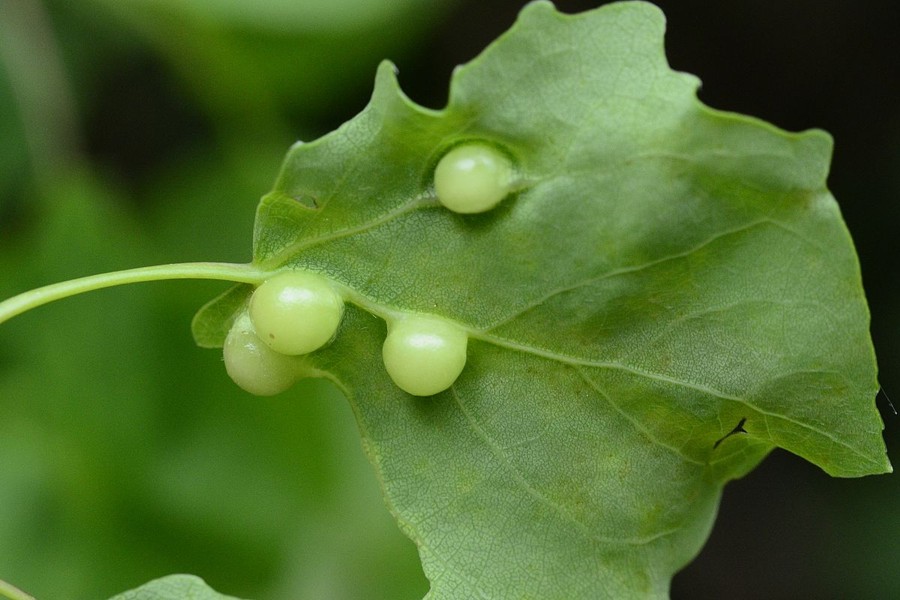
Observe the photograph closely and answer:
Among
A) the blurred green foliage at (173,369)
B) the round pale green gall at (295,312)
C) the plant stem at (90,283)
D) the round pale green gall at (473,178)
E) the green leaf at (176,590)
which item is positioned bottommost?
the blurred green foliage at (173,369)

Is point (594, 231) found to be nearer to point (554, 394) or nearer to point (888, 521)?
point (554, 394)

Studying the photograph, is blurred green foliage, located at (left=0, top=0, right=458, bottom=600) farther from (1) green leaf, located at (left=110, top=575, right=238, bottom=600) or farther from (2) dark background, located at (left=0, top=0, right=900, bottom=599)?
(1) green leaf, located at (left=110, top=575, right=238, bottom=600)

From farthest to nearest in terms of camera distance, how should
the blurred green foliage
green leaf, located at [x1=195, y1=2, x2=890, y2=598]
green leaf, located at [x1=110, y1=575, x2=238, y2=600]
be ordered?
the blurred green foliage
green leaf, located at [x1=110, y1=575, x2=238, y2=600]
green leaf, located at [x1=195, y1=2, x2=890, y2=598]

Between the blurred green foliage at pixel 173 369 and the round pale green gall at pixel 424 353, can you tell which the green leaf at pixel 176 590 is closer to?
the round pale green gall at pixel 424 353

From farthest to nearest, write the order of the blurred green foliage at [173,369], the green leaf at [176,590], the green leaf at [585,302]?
the blurred green foliage at [173,369], the green leaf at [176,590], the green leaf at [585,302]

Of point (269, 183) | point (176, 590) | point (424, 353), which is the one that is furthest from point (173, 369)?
point (424, 353)

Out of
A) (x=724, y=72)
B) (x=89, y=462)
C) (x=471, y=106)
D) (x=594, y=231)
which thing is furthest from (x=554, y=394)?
(x=724, y=72)

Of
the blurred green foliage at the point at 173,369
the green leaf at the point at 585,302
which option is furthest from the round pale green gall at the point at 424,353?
the blurred green foliage at the point at 173,369

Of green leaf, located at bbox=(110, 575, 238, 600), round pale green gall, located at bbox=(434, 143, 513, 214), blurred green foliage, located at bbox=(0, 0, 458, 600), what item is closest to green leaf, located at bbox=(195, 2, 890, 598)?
round pale green gall, located at bbox=(434, 143, 513, 214)
